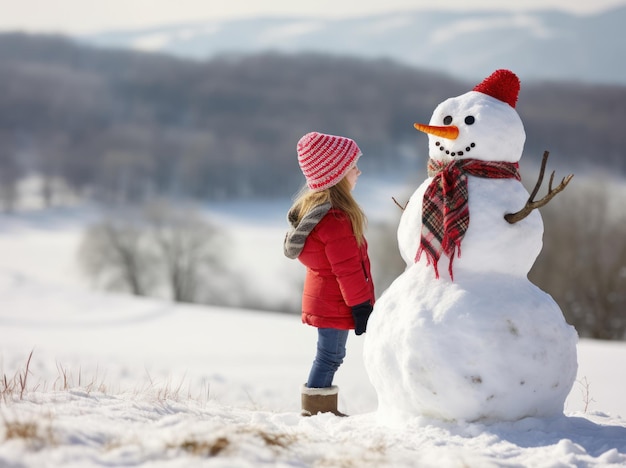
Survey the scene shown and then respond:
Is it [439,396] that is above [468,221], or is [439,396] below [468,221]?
below

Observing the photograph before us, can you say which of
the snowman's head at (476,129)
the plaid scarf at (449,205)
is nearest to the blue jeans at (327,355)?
the plaid scarf at (449,205)

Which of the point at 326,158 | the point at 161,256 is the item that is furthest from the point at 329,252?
the point at 161,256

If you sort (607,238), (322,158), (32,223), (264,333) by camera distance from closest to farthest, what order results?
(322,158) < (264,333) < (607,238) < (32,223)

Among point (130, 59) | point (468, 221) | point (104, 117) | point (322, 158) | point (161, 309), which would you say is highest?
point (130, 59)

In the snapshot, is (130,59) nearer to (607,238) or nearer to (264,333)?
(607,238)

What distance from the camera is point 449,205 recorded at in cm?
328

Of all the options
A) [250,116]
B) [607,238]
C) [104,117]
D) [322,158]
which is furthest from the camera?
[250,116]

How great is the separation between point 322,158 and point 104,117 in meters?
86.2

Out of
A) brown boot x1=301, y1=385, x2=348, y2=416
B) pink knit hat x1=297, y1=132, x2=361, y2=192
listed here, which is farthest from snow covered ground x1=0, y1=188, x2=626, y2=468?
pink knit hat x1=297, y1=132, x2=361, y2=192

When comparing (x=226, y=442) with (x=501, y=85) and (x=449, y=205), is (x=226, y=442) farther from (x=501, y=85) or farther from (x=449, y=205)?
(x=501, y=85)

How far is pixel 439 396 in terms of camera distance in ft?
10.3

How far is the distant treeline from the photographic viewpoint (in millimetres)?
66000

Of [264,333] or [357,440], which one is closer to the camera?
[357,440]

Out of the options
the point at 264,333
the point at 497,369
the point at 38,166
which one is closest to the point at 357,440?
the point at 497,369
